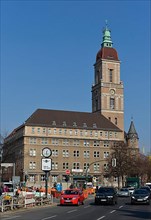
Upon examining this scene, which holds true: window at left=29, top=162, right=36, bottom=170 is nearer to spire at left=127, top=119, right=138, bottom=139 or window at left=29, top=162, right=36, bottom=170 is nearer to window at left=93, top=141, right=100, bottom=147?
window at left=93, top=141, right=100, bottom=147

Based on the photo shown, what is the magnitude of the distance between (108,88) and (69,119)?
1882 centimetres

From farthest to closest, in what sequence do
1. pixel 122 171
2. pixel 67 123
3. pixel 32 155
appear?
pixel 67 123
pixel 32 155
pixel 122 171

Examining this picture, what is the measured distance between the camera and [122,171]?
92.3 m

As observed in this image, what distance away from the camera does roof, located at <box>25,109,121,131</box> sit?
118219 millimetres

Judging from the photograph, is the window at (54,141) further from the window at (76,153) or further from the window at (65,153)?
the window at (76,153)

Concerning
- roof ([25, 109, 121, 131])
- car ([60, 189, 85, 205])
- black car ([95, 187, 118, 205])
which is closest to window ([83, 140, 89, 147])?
roof ([25, 109, 121, 131])

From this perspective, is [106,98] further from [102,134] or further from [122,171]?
[122,171]

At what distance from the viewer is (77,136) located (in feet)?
396

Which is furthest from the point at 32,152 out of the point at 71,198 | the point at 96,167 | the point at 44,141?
the point at 71,198

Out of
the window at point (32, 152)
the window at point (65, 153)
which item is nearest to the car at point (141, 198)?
the window at point (32, 152)

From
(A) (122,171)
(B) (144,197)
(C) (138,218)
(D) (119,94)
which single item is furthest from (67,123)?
(C) (138,218)

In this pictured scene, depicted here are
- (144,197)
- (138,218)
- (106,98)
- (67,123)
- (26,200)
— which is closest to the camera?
(138,218)

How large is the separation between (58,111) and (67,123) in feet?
21.8

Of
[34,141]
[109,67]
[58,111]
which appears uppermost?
[109,67]
